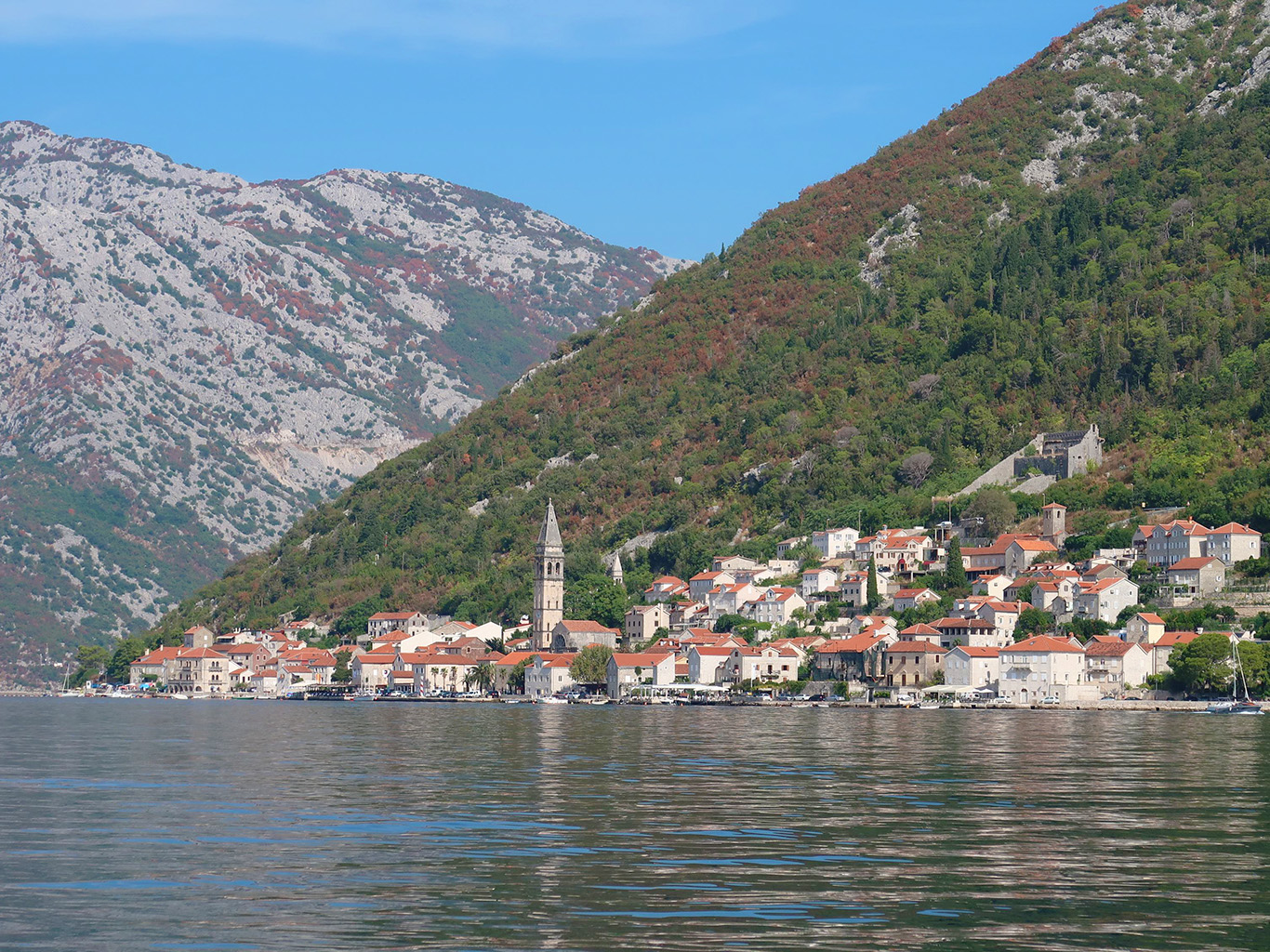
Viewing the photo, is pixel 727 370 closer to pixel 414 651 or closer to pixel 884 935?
pixel 414 651

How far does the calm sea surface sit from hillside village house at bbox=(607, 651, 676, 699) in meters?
64.3

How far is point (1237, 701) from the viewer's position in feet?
323

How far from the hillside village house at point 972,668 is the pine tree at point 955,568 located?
16027 millimetres

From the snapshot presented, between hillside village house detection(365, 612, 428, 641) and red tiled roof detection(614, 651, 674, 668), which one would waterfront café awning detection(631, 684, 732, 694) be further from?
hillside village house detection(365, 612, 428, 641)

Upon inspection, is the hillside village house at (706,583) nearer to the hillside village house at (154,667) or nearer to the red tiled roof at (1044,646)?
the red tiled roof at (1044,646)

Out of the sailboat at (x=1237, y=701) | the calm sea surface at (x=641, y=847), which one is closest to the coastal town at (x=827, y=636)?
the sailboat at (x=1237, y=701)

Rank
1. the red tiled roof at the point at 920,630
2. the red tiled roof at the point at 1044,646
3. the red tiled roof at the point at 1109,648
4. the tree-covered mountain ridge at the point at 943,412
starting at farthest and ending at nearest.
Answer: the tree-covered mountain ridge at the point at 943,412 → the red tiled roof at the point at 920,630 → the red tiled roof at the point at 1044,646 → the red tiled roof at the point at 1109,648

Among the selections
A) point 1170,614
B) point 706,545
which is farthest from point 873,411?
point 1170,614

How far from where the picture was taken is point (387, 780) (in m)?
49.7

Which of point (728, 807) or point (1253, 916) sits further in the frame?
point (728, 807)

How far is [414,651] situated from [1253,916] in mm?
131054

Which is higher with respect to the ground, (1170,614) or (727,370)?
(727,370)

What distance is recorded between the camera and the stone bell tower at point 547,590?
154 m

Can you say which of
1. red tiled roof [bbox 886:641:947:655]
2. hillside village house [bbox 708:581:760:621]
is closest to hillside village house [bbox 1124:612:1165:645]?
red tiled roof [bbox 886:641:947:655]
